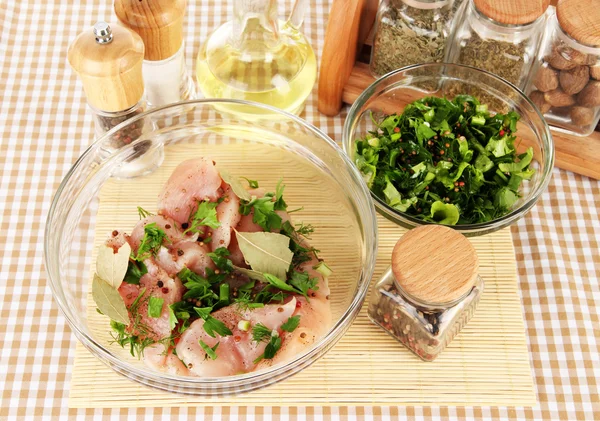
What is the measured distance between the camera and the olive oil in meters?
1.62

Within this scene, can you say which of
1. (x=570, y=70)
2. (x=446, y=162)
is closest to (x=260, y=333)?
(x=446, y=162)

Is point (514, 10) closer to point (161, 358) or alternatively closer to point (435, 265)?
point (435, 265)

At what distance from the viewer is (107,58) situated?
1327 mm

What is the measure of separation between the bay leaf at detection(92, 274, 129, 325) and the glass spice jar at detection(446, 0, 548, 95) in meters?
0.89

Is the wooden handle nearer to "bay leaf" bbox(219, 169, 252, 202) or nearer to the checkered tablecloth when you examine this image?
the checkered tablecloth

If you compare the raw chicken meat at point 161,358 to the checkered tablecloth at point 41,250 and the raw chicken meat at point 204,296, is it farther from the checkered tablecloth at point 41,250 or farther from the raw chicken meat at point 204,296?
the checkered tablecloth at point 41,250

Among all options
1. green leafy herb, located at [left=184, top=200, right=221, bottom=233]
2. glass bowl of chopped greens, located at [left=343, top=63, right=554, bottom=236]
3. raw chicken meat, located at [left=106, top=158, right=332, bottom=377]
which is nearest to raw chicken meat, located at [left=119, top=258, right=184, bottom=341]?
raw chicken meat, located at [left=106, top=158, right=332, bottom=377]

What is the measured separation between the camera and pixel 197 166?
4.61 feet

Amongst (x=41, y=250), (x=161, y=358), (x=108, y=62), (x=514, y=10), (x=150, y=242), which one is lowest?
(x=41, y=250)

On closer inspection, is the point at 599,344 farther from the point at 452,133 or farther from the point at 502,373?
the point at 452,133

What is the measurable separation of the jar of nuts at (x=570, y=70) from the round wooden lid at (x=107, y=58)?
0.83 meters

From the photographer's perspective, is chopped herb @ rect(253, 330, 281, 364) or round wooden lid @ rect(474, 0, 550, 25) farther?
round wooden lid @ rect(474, 0, 550, 25)

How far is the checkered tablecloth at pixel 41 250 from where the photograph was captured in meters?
1.43

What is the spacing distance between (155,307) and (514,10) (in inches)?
35.3
